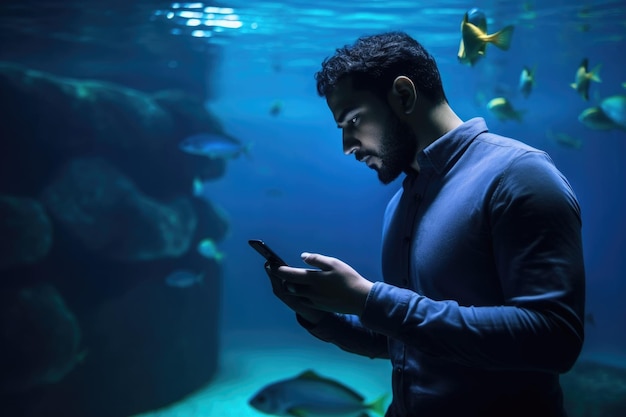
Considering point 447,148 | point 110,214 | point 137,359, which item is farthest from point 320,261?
point 137,359

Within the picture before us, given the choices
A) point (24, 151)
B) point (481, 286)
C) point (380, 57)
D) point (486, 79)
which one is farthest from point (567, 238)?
point (486, 79)

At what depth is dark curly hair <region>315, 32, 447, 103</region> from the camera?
2.19 m

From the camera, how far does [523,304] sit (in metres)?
1.72

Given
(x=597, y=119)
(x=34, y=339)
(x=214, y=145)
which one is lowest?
(x=34, y=339)

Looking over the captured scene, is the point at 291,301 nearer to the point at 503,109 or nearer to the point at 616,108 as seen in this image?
the point at 503,109


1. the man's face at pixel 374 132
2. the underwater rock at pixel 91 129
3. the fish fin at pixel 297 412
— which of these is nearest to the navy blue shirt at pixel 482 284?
the man's face at pixel 374 132

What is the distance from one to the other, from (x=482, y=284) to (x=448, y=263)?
146 millimetres

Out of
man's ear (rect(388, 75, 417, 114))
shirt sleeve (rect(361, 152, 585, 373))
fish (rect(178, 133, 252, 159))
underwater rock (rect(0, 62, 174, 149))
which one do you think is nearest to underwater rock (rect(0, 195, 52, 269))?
underwater rock (rect(0, 62, 174, 149))

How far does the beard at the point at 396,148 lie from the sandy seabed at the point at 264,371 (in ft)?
24.0

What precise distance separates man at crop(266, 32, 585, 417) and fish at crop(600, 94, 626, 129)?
274 inches

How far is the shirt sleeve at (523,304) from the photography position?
5.52 feet

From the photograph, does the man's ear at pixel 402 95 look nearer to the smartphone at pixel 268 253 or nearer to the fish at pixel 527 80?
the smartphone at pixel 268 253

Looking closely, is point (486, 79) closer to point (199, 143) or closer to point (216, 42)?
point (216, 42)

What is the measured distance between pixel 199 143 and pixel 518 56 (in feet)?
52.2
